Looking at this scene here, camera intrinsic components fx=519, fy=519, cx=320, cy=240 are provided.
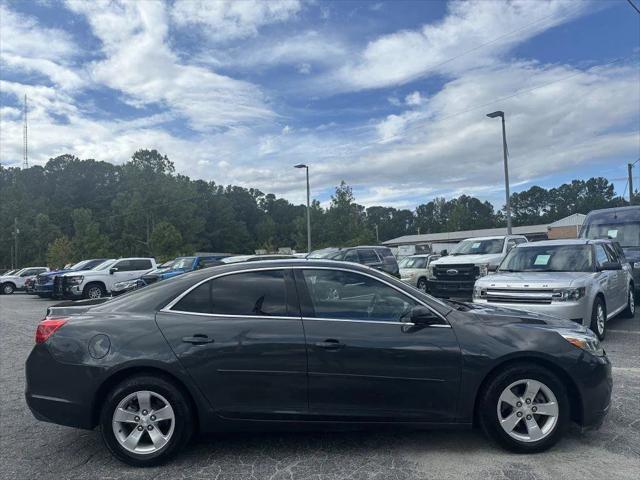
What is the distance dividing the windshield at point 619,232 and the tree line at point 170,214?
27372mm

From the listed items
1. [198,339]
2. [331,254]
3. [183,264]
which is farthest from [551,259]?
[183,264]

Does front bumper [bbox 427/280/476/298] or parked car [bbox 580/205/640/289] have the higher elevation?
parked car [bbox 580/205/640/289]

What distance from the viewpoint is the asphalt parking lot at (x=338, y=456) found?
380cm

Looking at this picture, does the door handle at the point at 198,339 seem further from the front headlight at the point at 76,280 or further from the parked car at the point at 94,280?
the front headlight at the point at 76,280

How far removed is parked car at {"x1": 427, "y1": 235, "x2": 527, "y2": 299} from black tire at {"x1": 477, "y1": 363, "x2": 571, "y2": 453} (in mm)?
9725

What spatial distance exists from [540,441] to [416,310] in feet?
4.61

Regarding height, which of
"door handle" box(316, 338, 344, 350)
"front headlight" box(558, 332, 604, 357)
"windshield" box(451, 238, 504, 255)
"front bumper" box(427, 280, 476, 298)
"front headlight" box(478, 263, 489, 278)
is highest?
"windshield" box(451, 238, 504, 255)

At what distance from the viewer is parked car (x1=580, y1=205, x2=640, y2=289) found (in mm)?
13680

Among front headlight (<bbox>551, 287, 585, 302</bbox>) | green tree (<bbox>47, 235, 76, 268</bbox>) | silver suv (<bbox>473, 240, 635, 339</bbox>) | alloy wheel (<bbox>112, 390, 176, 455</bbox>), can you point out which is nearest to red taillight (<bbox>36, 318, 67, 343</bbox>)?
alloy wheel (<bbox>112, 390, 176, 455</bbox>)

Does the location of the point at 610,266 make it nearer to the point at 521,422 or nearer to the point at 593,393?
the point at 593,393

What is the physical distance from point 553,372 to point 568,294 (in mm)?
4123

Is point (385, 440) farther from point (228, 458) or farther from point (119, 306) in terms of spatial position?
point (119, 306)

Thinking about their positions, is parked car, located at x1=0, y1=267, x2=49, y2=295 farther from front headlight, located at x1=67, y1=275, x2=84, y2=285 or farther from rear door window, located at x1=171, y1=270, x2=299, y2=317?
rear door window, located at x1=171, y1=270, x2=299, y2=317

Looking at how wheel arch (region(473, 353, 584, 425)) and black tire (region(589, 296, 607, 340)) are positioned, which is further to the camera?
black tire (region(589, 296, 607, 340))
